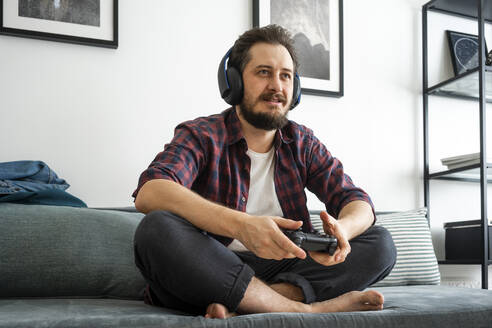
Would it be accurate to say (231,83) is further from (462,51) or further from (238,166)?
(462,51)

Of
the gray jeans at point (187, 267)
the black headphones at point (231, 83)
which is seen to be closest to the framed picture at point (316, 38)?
the black headphones at point (231, 83)

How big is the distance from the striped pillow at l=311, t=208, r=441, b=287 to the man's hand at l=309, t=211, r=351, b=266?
0.66 meters

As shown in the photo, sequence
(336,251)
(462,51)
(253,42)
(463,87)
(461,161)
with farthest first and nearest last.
Result: 1. (462,51)
2. (463,87)
3. (461,161)
4. (253,42)
5. (336,251)

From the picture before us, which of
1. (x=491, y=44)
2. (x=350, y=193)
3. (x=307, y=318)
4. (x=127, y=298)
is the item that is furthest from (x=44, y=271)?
(x=491, y=44)

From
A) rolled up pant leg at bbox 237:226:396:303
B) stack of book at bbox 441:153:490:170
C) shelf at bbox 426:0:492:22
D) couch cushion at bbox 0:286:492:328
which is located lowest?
couch cushion at bbox 0:286:492:328

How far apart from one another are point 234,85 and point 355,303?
26.4 inches

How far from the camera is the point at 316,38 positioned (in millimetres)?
2287

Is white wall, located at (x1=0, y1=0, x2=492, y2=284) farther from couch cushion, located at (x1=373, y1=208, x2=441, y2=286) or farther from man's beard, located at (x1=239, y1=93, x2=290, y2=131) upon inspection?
man's beard, located at (x1=239, y1=93, x2=290, y2=131)

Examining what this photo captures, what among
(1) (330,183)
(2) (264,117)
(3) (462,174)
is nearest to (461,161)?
(3) (462,174)

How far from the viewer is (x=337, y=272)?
47.9 inches

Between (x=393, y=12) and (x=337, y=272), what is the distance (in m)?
1.69

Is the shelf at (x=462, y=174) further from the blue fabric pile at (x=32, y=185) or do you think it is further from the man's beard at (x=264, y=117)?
the blue fabric pile at (x=32, y=185)

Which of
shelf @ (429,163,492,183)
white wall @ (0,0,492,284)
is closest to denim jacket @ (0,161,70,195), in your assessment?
white wall @ (0,0,492,284)

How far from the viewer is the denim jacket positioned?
59.5 inches
